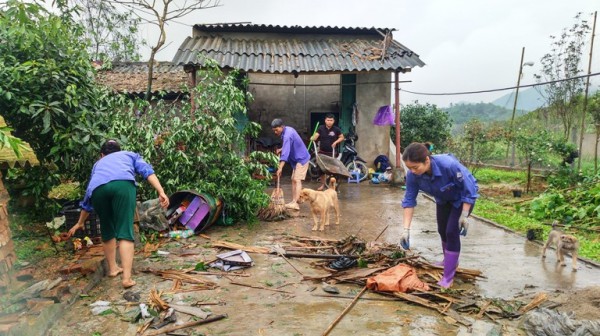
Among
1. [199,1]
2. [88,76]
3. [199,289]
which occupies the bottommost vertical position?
[199,289]

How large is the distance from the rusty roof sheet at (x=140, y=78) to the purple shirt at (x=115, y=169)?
9066 millimetres

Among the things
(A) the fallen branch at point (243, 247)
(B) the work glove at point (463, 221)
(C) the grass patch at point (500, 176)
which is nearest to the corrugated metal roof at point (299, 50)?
(A) the fallen branch at point (243, 247)

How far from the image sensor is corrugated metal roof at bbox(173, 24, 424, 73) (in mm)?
11656

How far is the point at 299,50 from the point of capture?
510 inches

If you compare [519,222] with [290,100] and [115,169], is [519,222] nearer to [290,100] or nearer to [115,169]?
[115,169]

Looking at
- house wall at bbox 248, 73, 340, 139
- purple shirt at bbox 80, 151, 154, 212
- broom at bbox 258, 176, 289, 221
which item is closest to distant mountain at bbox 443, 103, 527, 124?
house wall at bbox 248, 73, 340, 139

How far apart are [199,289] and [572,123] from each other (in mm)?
16414

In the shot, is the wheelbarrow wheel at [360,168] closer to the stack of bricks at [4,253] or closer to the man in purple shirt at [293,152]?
the man in purple shirt at [293,152]

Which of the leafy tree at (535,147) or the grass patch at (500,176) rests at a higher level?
the leafy tree at (535,147)

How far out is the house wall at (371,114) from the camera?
13.2m

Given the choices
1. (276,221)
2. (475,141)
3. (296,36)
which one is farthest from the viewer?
(475,141)

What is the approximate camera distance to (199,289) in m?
4.90

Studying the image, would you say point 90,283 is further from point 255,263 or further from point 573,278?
point 573,278

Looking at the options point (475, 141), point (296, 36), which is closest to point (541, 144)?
point (475, 141)
